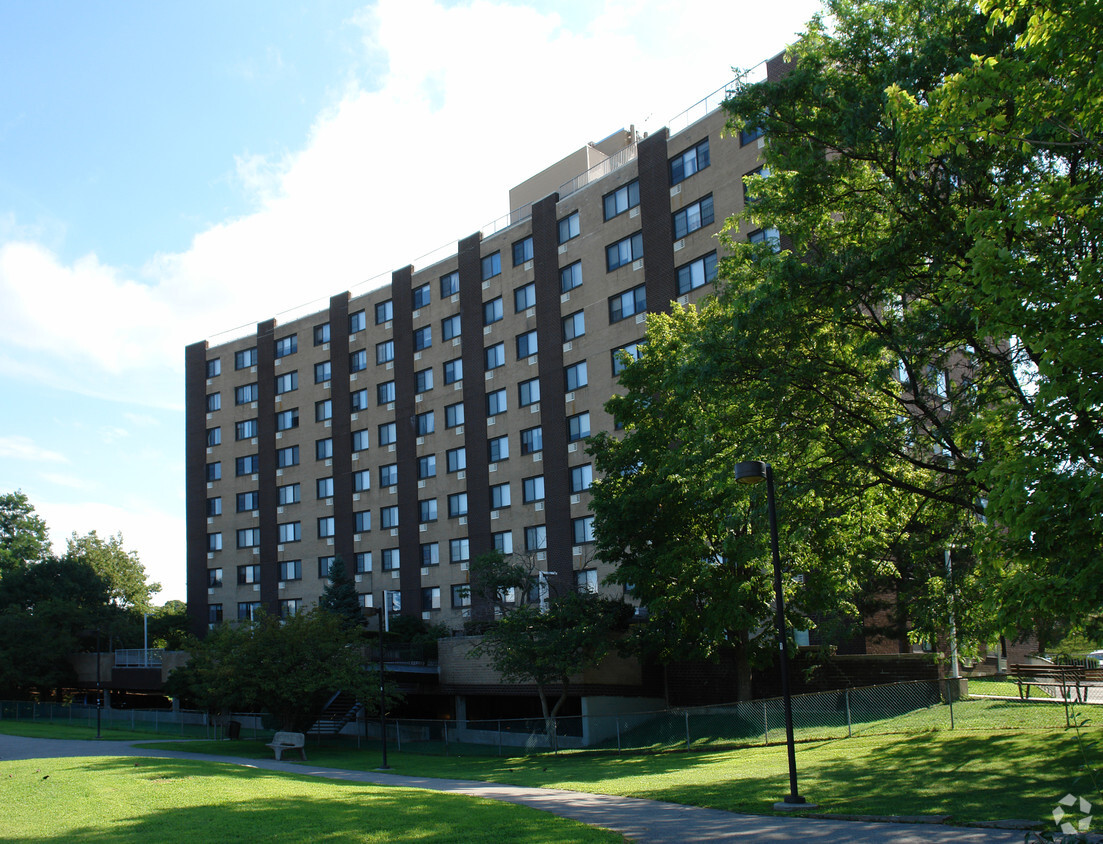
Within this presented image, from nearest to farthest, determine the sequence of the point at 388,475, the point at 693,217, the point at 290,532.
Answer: the point at 693,217 → the point at 388,475 → the point at 290,532

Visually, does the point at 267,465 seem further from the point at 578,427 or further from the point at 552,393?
the point at 578,427

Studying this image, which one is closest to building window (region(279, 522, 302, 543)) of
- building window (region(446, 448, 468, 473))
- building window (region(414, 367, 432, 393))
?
building window (region(414, 367, 432, 393))

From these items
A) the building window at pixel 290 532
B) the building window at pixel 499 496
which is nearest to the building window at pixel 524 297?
the building window at pixel 499 496

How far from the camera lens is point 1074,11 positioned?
11.8 meters

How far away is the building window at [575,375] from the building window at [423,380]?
11.6 meters

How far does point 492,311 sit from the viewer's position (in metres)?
53.5

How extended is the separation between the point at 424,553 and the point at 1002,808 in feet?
143

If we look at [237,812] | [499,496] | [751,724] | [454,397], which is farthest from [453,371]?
[237,812]

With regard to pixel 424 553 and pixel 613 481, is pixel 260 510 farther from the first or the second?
pixel 613 481

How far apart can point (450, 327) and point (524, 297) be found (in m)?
6.55

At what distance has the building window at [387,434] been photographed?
192 feet

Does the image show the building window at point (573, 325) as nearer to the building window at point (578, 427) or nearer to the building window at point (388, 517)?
the building window at point (578, 427)

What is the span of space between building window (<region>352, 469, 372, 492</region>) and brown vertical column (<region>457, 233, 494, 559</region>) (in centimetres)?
897

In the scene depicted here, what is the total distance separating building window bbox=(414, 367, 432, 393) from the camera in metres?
56.7
